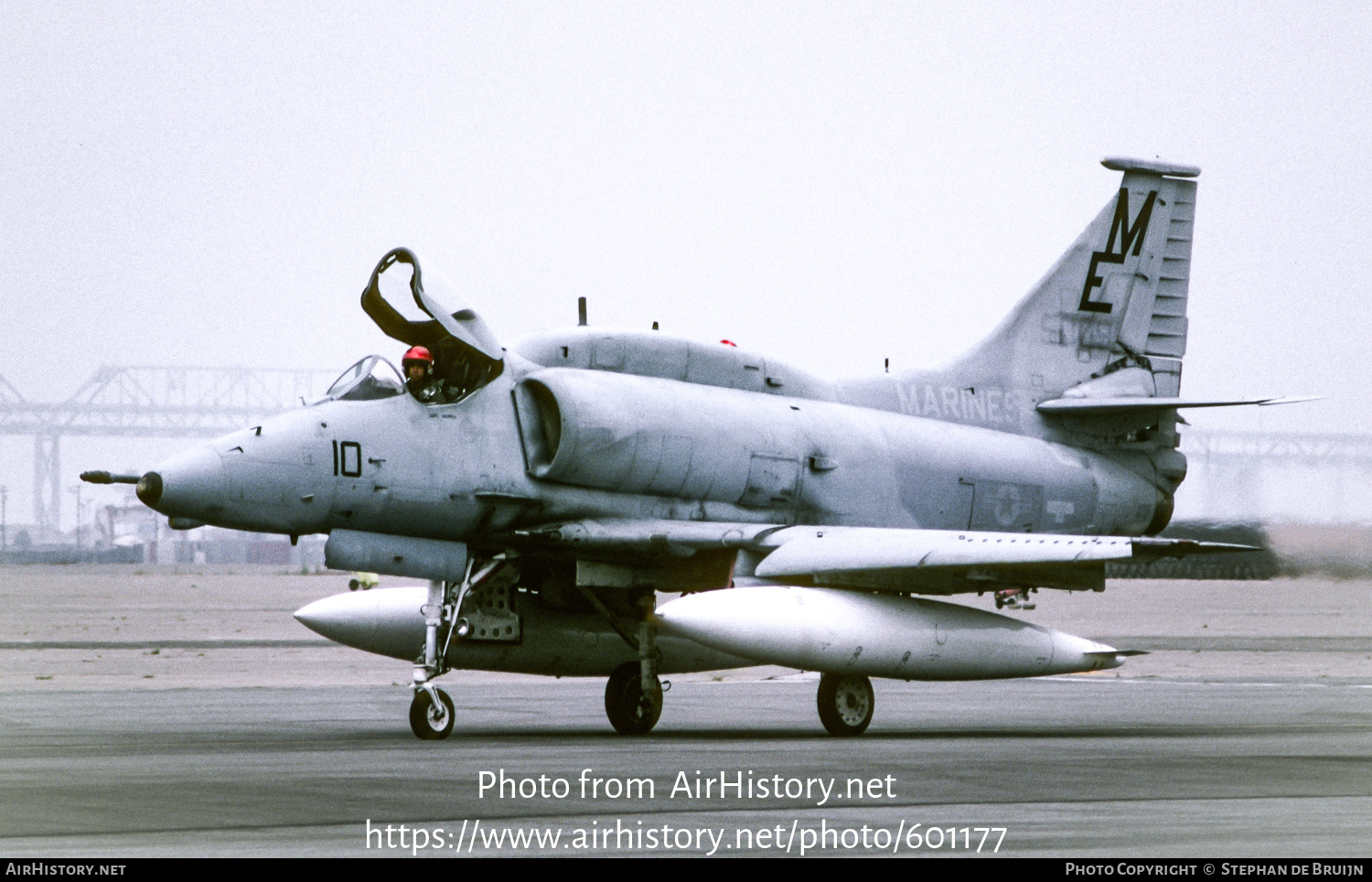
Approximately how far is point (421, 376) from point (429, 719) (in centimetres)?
295

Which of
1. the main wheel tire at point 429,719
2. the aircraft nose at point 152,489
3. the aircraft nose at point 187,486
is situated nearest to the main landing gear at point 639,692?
the main wheel tire at point 429,719

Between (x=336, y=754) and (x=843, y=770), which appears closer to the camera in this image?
(x=843, y=770)

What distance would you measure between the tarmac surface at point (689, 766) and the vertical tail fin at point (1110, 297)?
375 centimetres

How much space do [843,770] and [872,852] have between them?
408cm

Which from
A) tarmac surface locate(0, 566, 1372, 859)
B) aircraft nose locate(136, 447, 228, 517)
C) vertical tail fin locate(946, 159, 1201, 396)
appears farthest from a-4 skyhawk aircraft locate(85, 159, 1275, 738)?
vertical tail fin locate(946, 159, 1201, 396)

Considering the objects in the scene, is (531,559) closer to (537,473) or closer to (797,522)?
(537,473)

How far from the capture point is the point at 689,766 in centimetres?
1345

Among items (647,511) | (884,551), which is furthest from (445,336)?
(884,551)

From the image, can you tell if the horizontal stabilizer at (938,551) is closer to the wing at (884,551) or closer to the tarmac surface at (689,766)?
the wing at (884,551)

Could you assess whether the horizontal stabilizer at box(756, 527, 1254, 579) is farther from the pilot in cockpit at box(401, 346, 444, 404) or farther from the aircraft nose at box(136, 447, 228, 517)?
the aircraft nose at box(136, 447, 228, 517)

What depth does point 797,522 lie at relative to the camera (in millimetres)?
18406

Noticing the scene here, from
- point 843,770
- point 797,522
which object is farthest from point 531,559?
point 843,770

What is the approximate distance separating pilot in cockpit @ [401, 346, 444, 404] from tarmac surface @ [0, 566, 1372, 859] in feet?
9.63

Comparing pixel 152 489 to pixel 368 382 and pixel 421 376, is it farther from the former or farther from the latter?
pixel 421 376
